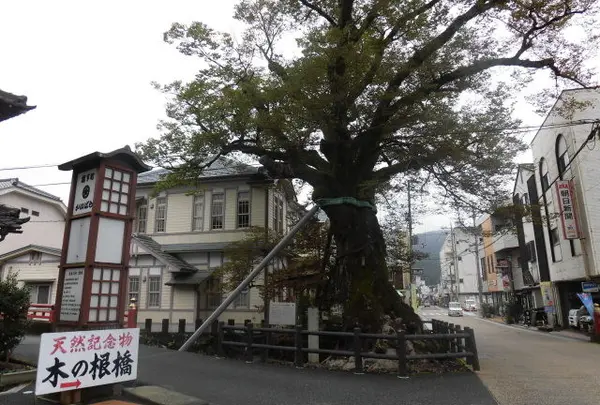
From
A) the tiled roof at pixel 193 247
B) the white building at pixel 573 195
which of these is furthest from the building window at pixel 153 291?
the white building at pixel 573 195

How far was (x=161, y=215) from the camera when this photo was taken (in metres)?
23.6

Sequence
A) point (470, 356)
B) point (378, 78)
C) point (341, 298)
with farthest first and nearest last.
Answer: point (341, 298) → point (378, 78) → point (470, 356)

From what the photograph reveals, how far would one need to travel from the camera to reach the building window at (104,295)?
24.2 feet

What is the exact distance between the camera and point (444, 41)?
1323cm

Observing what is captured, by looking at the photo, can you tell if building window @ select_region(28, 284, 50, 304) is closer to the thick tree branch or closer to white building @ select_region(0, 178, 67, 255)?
white building @ select_region(0, 178, 67, 255)

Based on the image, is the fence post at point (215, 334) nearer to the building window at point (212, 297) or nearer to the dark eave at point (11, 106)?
the building window at point (212, 297)

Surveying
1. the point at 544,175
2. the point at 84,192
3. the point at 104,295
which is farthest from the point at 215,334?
the point at 544,175

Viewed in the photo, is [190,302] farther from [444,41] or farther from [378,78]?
[444,41]

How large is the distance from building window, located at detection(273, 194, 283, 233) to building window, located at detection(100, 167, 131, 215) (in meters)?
15.1

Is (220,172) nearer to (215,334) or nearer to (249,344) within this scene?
(215,334)

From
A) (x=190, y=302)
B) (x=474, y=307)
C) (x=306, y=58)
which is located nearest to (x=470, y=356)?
(x=306, y=58)

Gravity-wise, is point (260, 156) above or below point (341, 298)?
above

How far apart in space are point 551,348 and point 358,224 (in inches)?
360

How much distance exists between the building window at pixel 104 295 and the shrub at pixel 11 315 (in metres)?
2.66
